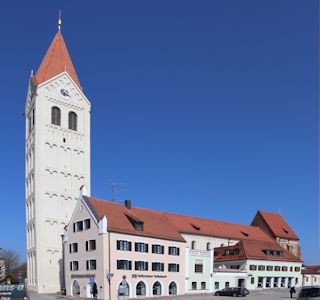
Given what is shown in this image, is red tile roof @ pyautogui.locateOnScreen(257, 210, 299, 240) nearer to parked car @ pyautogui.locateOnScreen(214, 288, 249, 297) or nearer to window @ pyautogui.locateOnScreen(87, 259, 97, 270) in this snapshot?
parked car @ pyautogui.locateOnScreen(214, 288, 249, 297)

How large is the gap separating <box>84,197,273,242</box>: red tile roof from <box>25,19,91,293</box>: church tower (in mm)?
15137

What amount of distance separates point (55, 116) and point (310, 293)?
6863 centimetres

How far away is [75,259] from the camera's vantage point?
67625 millimetres

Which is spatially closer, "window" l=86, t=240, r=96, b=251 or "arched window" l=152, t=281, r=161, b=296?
"window" l=86, t=240, r=96, b=251

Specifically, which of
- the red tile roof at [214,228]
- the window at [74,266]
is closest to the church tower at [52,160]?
the window at [74,266]

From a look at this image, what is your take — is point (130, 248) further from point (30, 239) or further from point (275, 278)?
point (275, 278)

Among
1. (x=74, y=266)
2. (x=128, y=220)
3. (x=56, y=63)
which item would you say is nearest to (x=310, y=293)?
(x=128, y=220)

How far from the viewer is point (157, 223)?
2894 inches

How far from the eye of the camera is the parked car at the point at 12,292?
23734 millimetres

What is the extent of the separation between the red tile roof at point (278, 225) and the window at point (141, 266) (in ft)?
175

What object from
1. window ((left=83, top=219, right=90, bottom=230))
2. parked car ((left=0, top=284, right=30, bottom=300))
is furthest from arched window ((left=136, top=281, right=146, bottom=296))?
parked car ((left=0, top=284, right=30, bottom=300))

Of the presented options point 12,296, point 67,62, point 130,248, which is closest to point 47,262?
point 130,248

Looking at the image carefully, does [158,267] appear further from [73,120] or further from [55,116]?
[73,120]

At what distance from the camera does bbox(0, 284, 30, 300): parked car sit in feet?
77.9
